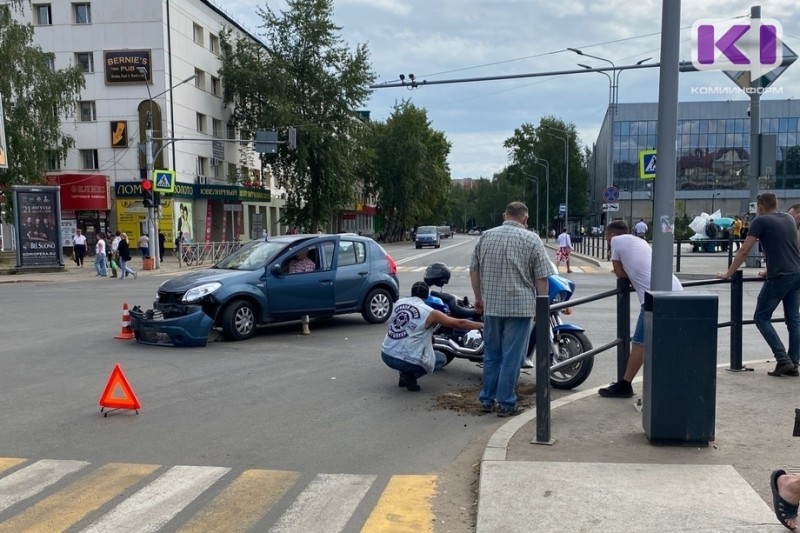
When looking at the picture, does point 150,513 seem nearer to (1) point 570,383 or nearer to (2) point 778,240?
(1) point 570,383

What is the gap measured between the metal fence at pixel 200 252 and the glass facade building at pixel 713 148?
66.8 m

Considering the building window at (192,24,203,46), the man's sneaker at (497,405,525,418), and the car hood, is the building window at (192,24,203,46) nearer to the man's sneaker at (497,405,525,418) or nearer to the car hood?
the car hood

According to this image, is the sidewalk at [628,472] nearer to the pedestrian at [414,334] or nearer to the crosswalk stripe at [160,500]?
the pedestrian at [414,334]

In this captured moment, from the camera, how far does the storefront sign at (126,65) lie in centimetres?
3853

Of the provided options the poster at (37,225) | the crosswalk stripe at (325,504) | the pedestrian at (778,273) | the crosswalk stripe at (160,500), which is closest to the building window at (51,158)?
the poster at (37,225)

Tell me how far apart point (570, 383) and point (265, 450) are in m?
3.55

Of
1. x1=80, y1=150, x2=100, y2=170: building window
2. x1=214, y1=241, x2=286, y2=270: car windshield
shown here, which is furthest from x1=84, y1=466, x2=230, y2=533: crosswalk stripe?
x1=80, y1=150, x2=100, y2=170: building window

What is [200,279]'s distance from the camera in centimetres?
1056

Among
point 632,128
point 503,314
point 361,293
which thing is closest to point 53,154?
point 361,293

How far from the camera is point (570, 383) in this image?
24.4 ft

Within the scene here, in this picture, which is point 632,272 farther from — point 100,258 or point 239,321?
Answer: point 100,258

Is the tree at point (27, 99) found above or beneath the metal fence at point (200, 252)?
above

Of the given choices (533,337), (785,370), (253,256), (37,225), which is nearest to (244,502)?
(533,337)

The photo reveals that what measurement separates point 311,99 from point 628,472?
155 feet
